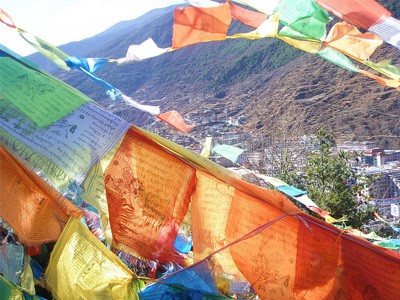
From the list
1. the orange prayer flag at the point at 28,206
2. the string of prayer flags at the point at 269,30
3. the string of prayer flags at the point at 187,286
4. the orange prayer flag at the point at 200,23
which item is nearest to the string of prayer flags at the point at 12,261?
the orange prayer flag at the point at 28,206

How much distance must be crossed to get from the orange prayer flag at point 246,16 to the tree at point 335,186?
541 centimetres

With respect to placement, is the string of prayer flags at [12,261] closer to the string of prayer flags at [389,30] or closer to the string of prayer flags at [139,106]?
the string of prayer flags at [139,106]

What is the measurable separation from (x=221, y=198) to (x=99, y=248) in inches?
17.2

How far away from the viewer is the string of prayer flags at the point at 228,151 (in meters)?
2.44

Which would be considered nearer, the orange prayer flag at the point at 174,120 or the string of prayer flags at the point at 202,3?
the string of prayer flags at the point at 202,3

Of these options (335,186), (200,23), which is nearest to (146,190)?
(200,23)

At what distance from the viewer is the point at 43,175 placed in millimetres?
1706

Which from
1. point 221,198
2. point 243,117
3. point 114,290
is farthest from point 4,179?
point 243,117

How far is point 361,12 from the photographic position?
173 centimetres

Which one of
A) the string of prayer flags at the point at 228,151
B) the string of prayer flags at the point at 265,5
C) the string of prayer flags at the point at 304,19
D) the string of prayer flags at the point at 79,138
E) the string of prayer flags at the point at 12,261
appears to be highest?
the string of prayer flags at the point at 265,5

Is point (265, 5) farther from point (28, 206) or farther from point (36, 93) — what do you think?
point (28, 206)

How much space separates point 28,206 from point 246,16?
50.8 inches

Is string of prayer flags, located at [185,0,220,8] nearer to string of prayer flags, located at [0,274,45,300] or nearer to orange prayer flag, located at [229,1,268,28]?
orange prayer flag, located at [229,1,268,28]

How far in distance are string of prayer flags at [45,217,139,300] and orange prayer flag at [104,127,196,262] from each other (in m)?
0.11
